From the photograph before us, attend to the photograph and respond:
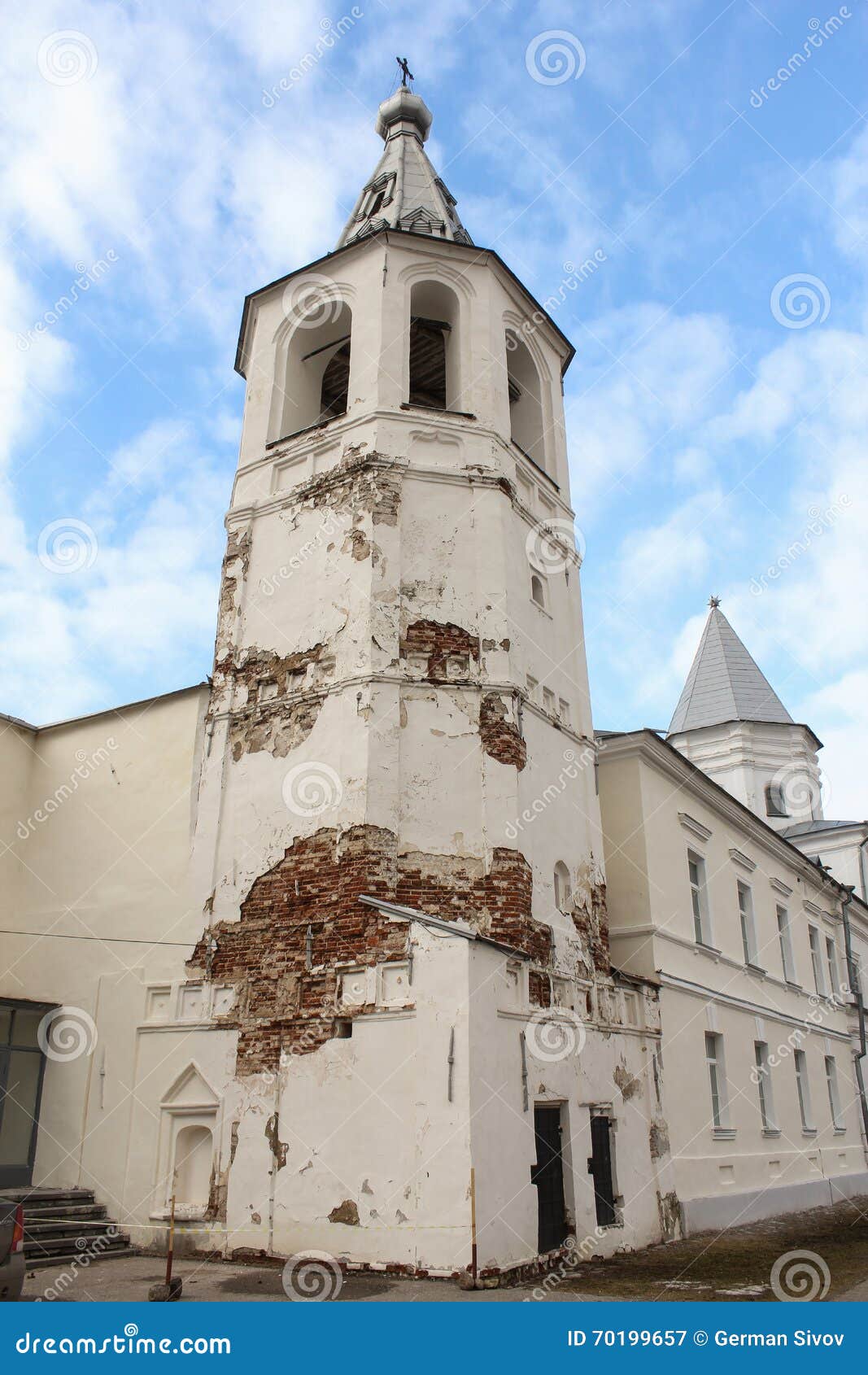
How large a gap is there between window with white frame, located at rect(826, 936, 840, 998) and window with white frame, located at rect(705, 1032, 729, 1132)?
9096 mm

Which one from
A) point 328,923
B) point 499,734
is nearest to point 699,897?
point 499,734

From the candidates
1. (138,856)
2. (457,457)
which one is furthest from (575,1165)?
(457,457)

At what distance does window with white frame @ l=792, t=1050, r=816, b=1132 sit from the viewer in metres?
19.1

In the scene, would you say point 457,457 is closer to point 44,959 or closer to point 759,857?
point 44,959

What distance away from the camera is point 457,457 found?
550 inches

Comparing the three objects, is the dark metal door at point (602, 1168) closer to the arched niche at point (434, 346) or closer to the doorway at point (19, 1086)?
the doorway at point (19, 1086)

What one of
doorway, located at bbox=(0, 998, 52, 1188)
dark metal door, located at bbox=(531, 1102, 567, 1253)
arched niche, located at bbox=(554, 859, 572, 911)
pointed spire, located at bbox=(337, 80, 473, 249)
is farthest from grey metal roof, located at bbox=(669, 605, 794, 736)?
doorway, located at bbox=(0, 998, 52, 1188)

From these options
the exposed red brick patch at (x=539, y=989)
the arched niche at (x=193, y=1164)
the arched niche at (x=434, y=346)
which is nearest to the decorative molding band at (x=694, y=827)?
the exposed red brick patch at (x=539, y=989)

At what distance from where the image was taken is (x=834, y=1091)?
70.1 ft

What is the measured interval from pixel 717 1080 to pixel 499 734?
24.3 ft

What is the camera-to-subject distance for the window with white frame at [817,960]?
74.1 feet

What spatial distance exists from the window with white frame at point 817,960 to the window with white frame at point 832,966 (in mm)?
727

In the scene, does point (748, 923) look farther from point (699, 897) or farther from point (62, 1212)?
point (62, 1212)

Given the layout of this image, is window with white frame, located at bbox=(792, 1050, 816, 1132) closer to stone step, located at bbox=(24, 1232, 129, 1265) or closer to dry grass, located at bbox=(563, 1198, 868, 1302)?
dry grass, located at bbox=(563, 1198, 868, 1302)
